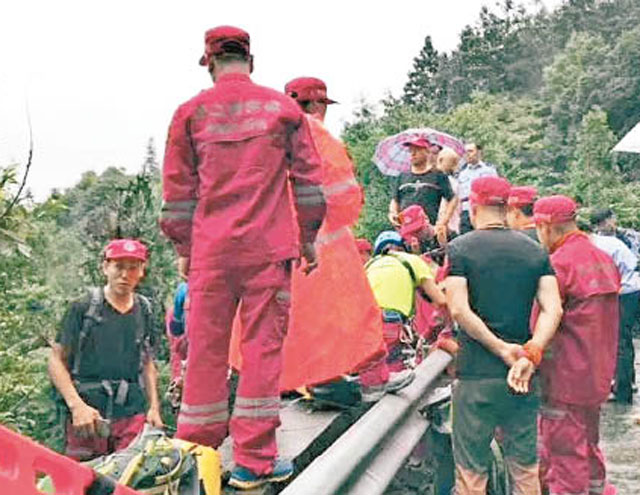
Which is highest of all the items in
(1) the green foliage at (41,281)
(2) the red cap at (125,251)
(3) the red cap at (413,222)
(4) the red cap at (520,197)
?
(4) the red cap at (520,197)

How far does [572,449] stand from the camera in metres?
5.39

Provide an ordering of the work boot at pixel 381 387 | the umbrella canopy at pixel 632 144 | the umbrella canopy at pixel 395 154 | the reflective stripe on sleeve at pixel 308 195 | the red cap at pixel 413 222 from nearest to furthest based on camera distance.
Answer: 1. the reflective stripe on sleeve at pixel 308 195
2. the work boot at pixel 381 387
3. the red cap at pixel 413 222
4. the umbrella canopy at pixel 395 154
5. the umbrella canopy at pixel 632 144

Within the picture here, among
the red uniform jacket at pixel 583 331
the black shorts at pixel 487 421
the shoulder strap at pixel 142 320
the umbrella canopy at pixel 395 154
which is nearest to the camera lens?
the black shorts at pixel 487 421

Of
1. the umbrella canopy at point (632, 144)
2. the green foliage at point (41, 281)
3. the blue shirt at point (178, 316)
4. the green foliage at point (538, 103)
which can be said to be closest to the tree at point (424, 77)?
the green foliage at point (538, 103)

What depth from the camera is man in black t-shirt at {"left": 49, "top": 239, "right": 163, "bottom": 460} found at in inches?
214

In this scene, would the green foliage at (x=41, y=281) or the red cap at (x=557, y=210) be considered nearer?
Answer: the red cap at (x=557, y=210)

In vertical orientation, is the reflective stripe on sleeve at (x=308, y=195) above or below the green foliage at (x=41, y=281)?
above

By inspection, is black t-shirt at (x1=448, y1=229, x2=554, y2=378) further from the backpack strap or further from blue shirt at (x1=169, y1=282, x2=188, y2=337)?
blue shirt at (x1=169, y1=282, x2=188, y2=337)

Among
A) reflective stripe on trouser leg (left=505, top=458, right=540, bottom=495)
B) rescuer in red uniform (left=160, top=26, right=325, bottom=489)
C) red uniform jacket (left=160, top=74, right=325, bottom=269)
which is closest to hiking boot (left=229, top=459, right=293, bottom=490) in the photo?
rescuer in red uniform (left=160, top=26, right=325, bottom=489)

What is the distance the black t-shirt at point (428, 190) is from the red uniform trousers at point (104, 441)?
12.8 feet

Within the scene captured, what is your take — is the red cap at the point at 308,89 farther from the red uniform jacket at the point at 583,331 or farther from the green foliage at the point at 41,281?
the green foliage at the point at 41,281

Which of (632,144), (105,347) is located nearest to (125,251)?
(105,347)

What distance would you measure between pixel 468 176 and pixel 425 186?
28.2 inches

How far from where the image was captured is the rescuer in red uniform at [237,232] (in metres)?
4.18
